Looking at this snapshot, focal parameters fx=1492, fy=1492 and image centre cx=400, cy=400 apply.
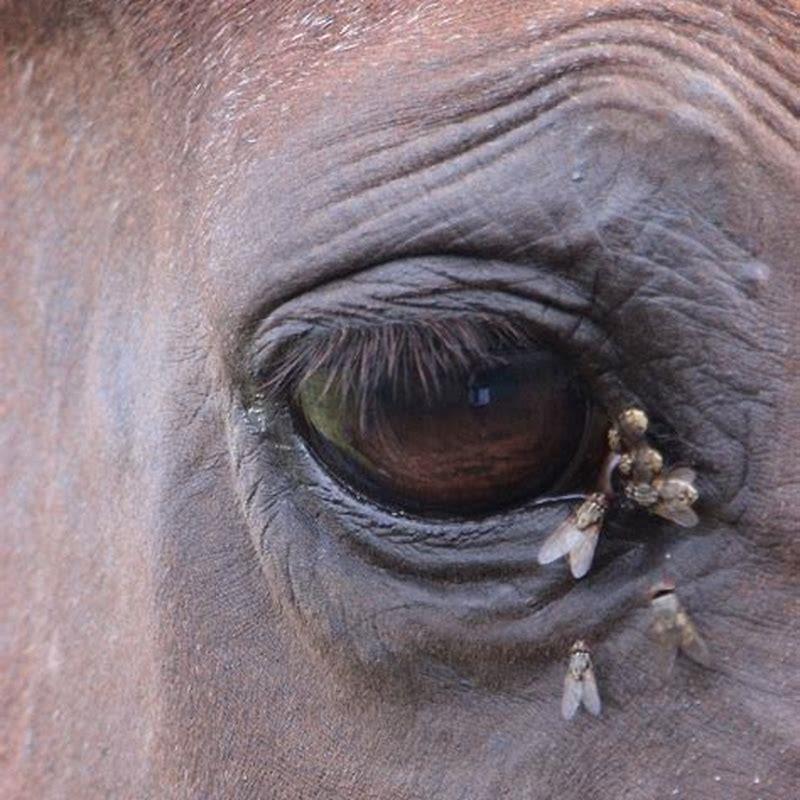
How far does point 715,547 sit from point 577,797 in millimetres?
353

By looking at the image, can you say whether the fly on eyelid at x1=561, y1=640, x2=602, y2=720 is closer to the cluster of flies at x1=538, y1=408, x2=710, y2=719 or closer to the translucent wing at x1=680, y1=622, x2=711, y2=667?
the cluster of flies at x1=538, y1=408, x2=710, y2=719

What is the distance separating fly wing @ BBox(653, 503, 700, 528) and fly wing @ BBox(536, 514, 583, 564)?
0.10 m

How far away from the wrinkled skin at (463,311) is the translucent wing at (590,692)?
0.05ft

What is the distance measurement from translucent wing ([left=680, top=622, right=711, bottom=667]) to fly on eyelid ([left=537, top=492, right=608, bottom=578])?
140 millimetres

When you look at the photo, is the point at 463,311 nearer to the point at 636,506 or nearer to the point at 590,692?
the point at 636,506

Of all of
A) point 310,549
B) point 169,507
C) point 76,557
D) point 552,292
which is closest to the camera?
point 552,292

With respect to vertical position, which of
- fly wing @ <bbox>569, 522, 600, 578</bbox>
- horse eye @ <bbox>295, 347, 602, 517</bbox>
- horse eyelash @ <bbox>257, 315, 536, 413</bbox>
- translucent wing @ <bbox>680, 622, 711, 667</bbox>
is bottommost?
translucent wing @ <bbox>680, 622, 711, 667</bbox>

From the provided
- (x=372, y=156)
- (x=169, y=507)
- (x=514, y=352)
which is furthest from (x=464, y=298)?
→ (x=169, y=507)

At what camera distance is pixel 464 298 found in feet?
5.93

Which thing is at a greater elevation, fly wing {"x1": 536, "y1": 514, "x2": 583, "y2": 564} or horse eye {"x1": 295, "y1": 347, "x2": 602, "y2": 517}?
horse eye {"x1": 295, "y1": 347, "x2": 602, "y2": 517}

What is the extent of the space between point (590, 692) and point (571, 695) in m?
0.02

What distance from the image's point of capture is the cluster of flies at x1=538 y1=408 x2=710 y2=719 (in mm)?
1803

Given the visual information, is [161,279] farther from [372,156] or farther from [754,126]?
[754,126]

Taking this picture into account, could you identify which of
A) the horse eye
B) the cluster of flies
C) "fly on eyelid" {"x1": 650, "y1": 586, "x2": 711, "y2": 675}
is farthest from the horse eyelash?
"fly on eyelid" {"x1": 650, "y1": 586, "x2": 711, "y2": 675}
